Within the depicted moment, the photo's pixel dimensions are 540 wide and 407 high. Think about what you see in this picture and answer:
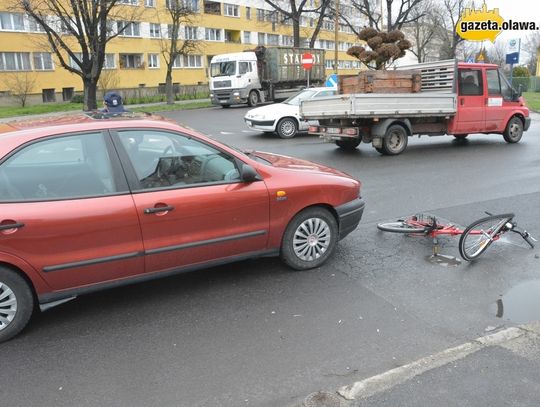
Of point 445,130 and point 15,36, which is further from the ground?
point 15,36

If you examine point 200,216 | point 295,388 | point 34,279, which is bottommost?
point 295,388

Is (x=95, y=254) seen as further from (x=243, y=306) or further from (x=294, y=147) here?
(x=294, y=147)

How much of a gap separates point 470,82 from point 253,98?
19131 mm

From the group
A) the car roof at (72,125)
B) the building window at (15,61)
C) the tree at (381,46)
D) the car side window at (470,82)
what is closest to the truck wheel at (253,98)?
the tree at (381,46)

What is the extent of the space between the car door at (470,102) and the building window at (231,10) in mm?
47027

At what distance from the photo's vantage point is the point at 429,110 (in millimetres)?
12070

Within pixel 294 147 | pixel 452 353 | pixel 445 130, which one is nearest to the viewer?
pixel 452 353

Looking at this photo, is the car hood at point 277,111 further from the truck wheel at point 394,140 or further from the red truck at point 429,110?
the truck wheel at point 394,140

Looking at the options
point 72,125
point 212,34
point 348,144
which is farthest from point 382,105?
point 212,34

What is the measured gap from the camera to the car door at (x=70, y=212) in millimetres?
3566

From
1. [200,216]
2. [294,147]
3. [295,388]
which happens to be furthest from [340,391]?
[294,147]

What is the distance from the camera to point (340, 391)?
117 inches

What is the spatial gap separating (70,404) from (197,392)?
73cm

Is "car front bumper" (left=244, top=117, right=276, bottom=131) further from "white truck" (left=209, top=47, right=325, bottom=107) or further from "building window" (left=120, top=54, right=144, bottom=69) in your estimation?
"building window" (left=120, top=54, right=144, bottom=69)
